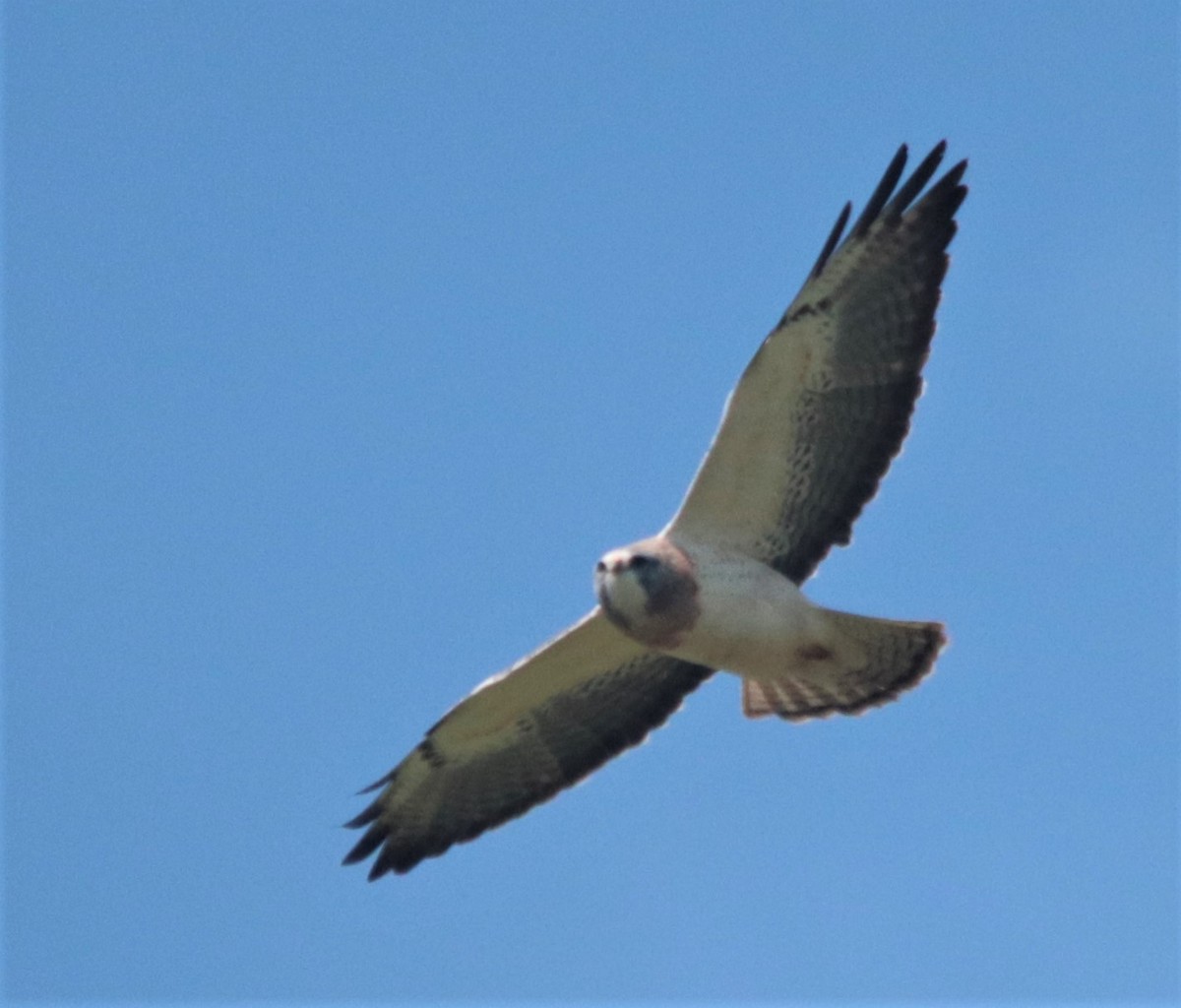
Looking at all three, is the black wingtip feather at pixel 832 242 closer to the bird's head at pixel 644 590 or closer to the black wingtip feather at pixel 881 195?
the black wingtip feather at pixel 881 195

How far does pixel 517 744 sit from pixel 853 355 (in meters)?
2.79

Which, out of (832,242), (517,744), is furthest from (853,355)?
(517,744)

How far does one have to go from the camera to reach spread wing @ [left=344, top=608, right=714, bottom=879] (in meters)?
12.6

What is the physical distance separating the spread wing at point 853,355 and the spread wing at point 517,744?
1228 mm

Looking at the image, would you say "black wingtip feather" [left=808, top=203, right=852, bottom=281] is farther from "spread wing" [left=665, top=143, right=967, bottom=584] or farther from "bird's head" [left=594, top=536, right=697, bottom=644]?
"bird's head" [left=594, top=536, right=697, bottom=644]

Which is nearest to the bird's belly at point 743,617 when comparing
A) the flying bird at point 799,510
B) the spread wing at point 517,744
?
the flying bird at point 799,510

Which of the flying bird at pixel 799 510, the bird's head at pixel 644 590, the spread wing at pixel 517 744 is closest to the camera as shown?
the bird's head at pixel 644 590

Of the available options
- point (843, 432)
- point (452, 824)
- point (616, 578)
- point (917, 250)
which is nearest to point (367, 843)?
point (452, 824)

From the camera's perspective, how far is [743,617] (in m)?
11.7

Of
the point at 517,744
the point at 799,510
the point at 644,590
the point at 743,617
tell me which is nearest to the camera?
the point at 644,590

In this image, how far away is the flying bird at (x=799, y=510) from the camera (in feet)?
38.2

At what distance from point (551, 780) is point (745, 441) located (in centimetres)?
223

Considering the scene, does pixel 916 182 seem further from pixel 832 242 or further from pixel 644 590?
pixel 644 590

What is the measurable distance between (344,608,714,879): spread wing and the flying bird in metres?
0.03
